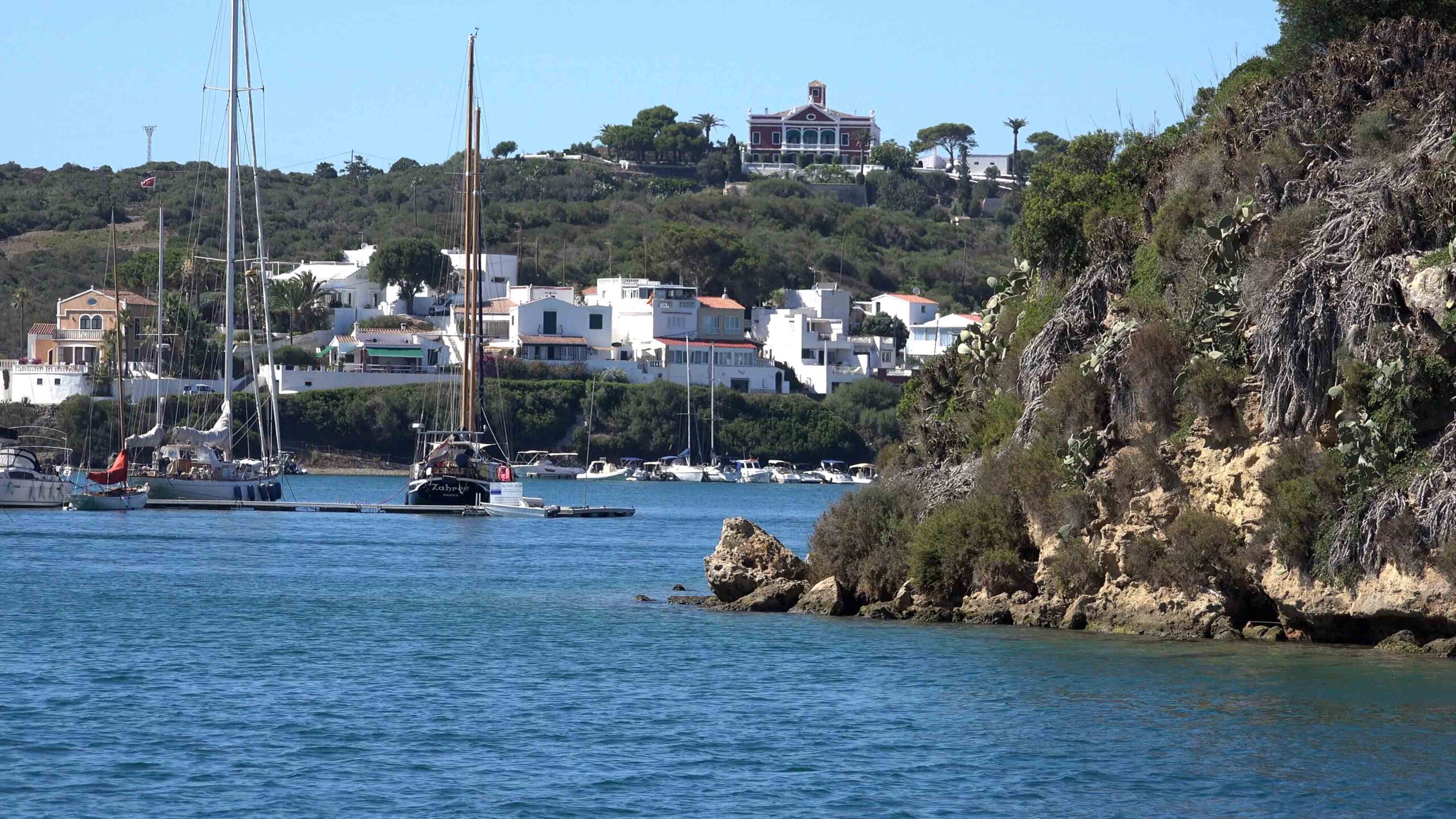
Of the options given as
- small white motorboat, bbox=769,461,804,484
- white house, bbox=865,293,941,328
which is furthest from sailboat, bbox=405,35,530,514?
white house, bbox=865,293,941,328

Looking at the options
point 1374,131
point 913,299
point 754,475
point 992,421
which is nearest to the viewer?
point 1374,131

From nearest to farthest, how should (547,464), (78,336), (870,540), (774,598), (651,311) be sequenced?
(870,540)
(774,598)
(547,464)
(78,336)
(651,311)

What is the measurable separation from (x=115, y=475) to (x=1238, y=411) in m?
45.4

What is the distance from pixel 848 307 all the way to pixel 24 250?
205 ft

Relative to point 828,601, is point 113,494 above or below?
above

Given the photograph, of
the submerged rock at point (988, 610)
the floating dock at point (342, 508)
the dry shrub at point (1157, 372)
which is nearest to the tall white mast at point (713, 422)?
the floating dock at point (342, 508)

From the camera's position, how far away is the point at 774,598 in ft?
99.9

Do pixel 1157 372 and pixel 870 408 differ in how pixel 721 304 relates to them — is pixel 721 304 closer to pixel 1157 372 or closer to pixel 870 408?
pixel 870 408

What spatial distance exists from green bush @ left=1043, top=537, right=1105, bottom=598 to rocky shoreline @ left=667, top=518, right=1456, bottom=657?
15cm

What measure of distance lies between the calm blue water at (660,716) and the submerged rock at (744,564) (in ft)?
2.70

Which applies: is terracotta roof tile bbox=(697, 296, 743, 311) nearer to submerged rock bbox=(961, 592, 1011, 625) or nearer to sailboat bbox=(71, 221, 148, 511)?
sailboat bbox=(71, 221, 148, 511)

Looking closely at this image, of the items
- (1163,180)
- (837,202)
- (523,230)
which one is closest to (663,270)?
(523,230)

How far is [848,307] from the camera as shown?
135125 millimetres

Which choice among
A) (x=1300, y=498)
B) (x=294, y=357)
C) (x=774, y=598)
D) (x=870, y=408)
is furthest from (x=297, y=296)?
(x=1300, y=498)
